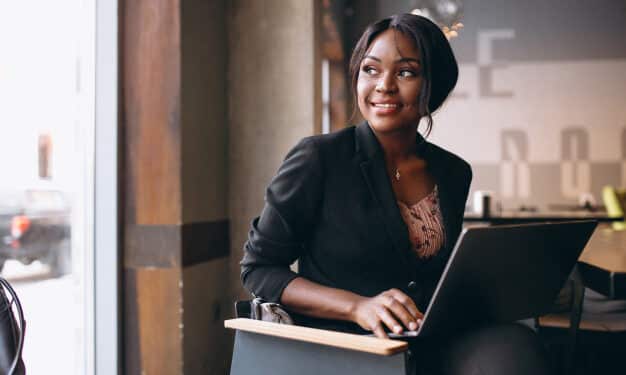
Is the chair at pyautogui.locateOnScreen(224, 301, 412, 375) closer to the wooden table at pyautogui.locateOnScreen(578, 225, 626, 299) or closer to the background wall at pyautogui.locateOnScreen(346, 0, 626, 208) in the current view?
the wooden table at pyautogui.locateOnScreen(578, 225, 626, 299)

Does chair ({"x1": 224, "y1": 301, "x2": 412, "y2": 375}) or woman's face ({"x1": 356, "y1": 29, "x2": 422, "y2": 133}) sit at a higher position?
woman's face ({"x1": 356, "y1": 29, "x2": 422, "y2": 133})

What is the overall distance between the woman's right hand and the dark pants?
0.28 ft

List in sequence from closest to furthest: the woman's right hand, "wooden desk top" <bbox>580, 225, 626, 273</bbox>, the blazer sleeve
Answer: the woman's right hand
the blazer sleeve
"wooden desk top" <bbox>580, 225, 626, 273</bbox>

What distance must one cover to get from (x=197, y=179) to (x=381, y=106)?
1223 millimetres

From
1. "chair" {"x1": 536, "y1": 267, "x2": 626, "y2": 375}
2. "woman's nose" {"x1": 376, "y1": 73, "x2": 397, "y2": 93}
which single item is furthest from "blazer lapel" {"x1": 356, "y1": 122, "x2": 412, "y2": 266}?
"chair" {"x1": 536, "y1": 267, "x2": 626, "y2": 375}

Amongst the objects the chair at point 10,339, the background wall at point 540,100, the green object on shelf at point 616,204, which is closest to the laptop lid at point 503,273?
the chair at point 10,339

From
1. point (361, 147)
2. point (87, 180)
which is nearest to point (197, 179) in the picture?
point (87, 180)

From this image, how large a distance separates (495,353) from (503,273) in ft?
0.47

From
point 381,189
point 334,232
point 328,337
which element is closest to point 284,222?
point 334,232

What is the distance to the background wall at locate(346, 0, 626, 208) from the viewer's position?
623 cm

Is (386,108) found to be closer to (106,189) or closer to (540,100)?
(106,189)

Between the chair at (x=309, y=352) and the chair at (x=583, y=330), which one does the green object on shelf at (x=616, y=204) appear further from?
the chair at (x=309, y=352)

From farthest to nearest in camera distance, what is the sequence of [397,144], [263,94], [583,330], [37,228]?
[263,94]
[37,228]
[583,330]
[397,144]

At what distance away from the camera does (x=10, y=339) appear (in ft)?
3.81
